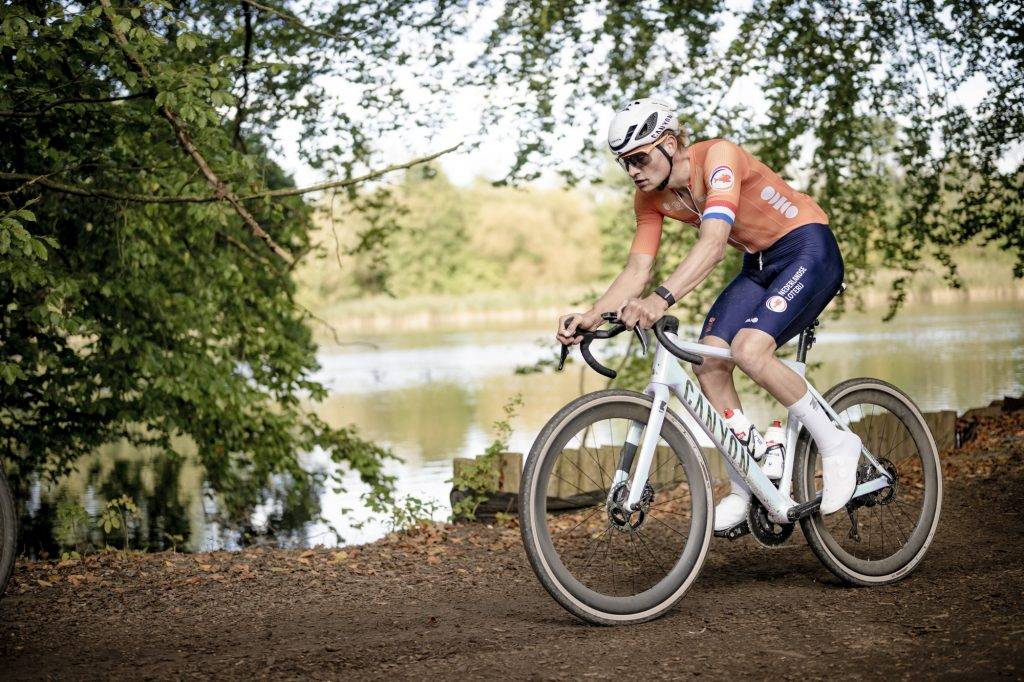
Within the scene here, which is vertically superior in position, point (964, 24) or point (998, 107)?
point (964, 24)

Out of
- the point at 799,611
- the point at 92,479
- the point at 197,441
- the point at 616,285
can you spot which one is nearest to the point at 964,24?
the point at 616,285

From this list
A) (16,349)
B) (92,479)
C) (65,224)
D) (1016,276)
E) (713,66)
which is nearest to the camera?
(16,349)

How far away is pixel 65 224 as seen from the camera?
834 centimetres

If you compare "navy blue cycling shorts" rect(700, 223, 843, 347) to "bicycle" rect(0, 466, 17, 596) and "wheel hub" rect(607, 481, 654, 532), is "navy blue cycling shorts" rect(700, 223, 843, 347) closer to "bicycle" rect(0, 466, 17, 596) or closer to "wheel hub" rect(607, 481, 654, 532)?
"wheel hub" rect(607, 481, 654, 532)

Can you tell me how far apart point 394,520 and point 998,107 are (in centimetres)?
640

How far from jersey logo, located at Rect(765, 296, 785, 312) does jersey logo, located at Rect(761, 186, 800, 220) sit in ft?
1.23

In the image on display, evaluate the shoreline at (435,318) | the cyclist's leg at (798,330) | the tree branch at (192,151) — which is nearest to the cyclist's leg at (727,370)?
the cyclist's leg at (798,330)

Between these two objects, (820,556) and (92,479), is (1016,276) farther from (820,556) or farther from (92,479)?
(92,479)

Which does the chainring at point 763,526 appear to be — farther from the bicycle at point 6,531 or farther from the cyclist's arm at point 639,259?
the bicycle at point 6,531

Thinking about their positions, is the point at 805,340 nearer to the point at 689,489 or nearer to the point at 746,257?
the point at 746,257

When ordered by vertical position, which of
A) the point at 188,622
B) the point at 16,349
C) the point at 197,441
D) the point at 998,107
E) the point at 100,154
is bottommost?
the point at 188,622

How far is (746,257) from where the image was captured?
4688 mm

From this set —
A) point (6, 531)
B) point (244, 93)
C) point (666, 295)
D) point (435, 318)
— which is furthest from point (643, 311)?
point (435, 318)

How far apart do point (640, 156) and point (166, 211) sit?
4660 mm
